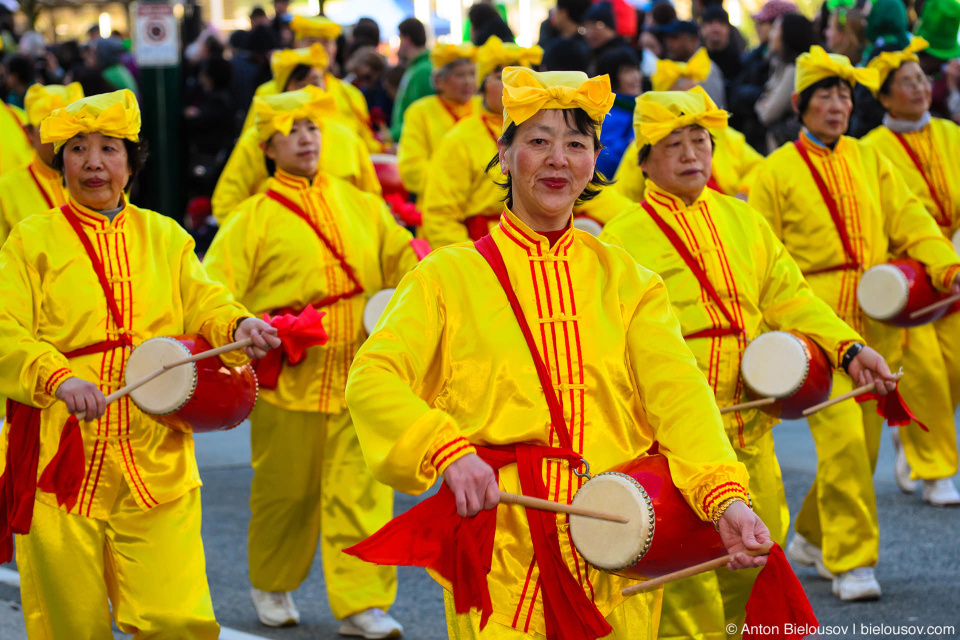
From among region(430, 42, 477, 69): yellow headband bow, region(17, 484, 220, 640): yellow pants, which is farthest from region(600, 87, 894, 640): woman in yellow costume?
region(430, 42, 477, 69): yellow headband bow

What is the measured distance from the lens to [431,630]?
5438 millimetres

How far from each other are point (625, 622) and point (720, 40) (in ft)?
27.1

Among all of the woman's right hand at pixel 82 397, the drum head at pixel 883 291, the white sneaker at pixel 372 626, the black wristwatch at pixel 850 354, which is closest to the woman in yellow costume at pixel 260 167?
the white sneaker at pixel 372 626

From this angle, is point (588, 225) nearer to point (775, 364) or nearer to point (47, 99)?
point (775, 364)

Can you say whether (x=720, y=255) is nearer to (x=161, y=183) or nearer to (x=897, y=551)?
(x=897, y=551)

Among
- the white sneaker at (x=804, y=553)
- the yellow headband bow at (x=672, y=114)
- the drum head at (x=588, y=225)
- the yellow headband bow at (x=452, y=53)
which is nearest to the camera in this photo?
the yellow headband bow at (x=672, y=114)

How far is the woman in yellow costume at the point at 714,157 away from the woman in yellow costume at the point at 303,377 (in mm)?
1841

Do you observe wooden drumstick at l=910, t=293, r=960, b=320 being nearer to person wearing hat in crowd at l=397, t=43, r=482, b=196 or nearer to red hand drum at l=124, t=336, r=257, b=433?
red hand drum at l=124, t=336, r=257, b=433

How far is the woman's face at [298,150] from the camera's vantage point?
18.5ft

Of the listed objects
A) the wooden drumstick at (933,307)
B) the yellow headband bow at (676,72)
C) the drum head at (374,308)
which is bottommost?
the wooden drumstick at (933,307)

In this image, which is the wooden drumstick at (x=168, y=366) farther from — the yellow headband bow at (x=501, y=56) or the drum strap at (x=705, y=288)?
the yellow headband bow at (x=501, y=56)

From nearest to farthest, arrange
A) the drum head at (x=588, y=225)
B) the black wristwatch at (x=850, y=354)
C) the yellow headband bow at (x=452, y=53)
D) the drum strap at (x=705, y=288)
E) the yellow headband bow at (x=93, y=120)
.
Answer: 1. the yellow headband bow at (x=93, y=120)
2. the black wristwatch at (x=850, y=354)
3. the drum strap at (x=705, y=288)
4. the drum head at (x=588, y=225)
5. the yellow headband bow at (x=452, y=53)

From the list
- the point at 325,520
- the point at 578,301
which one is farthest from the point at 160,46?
the point at 578,301

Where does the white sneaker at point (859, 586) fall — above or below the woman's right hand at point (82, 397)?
below
